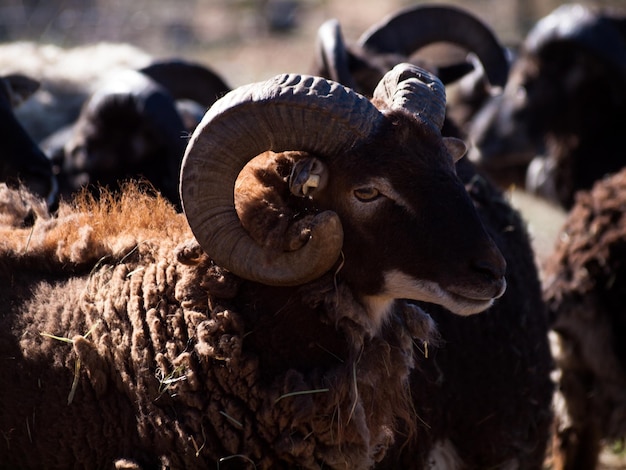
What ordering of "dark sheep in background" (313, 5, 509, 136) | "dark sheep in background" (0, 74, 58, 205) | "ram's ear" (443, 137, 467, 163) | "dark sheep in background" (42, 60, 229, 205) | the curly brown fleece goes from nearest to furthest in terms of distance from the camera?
the curly brown fleece, "ram's ear" (443, 137, 467, 163), "dark sheep in background" (0, 74, 58, 205), "dark sheep in background" (313, 5, 509, 136), "dark sheep in background" (42, 60, 229, 205)

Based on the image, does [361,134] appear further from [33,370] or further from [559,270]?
[559,270]

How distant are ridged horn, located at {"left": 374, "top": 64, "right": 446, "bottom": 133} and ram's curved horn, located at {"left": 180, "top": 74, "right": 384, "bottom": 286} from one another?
0.71 feet

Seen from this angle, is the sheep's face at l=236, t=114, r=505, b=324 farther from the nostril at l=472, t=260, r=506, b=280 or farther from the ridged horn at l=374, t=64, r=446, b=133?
the ridged horn at l=374, t=64, r=446, b=133

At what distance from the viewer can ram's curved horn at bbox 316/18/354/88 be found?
6773mm

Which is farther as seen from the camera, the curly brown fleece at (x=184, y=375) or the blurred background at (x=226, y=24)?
the blurred background at (x=226, y=24)

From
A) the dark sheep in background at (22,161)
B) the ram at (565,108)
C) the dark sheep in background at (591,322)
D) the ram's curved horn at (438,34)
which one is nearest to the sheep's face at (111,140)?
the dark sheep in background at (22,161)

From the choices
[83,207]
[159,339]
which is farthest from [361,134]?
[83,207]

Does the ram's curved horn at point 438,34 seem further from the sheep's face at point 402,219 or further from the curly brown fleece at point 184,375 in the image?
the curly brown fleece at point 184,375

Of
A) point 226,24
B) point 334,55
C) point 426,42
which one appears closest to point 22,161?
point 334,55

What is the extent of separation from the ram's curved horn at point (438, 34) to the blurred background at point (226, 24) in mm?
14036

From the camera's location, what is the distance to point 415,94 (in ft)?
13.8

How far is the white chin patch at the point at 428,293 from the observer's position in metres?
3.97

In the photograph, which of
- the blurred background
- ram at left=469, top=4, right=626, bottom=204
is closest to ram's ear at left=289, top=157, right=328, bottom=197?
ram at left=469, top=4, right=626, bottom=204

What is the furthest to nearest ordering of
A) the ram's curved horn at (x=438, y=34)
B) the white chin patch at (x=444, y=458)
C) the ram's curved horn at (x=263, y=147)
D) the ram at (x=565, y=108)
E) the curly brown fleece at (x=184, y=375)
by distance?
the ram at (x=565, y=108)
the ram's curved horn at (x=438, y=34)
the white chin patch at (x=444, y=458)
the curly brown fleece at (x=184, y=375)
the ram's curved horn at (x=263, y=147)
